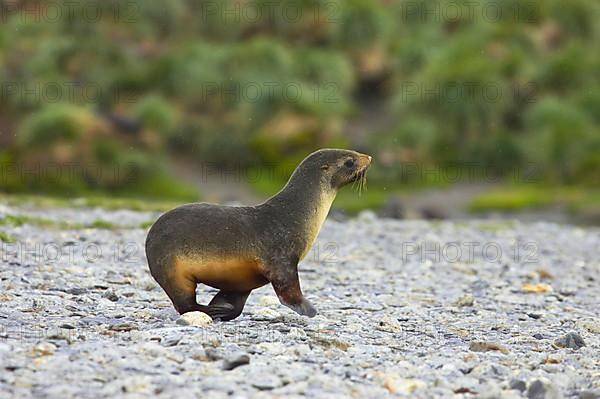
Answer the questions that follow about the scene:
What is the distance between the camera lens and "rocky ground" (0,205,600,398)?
566 cm

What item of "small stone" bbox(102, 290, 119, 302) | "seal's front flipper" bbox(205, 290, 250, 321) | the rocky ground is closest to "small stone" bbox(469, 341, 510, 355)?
the rocky ground

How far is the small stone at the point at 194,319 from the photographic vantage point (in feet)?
23.7

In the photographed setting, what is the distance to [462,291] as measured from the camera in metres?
11.3

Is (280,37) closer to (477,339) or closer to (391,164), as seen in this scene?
(391,164)

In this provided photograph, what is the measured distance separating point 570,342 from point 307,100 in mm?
29521

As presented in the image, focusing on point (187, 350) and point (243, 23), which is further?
point (243, 23)

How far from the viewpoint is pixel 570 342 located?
7590 mm

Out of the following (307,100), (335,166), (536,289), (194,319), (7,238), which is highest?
(335,166)

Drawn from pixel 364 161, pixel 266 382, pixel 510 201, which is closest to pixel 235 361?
pixel 266 382

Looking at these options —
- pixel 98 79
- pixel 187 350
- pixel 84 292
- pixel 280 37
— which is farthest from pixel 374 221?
pixel 280 37

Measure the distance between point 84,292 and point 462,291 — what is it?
171 inches

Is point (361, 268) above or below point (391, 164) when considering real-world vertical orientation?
above

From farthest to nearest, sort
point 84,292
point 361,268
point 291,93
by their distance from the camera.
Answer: point 291,93 → point 361,268 → point 84,292

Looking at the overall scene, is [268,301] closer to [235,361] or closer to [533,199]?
[235,361]
